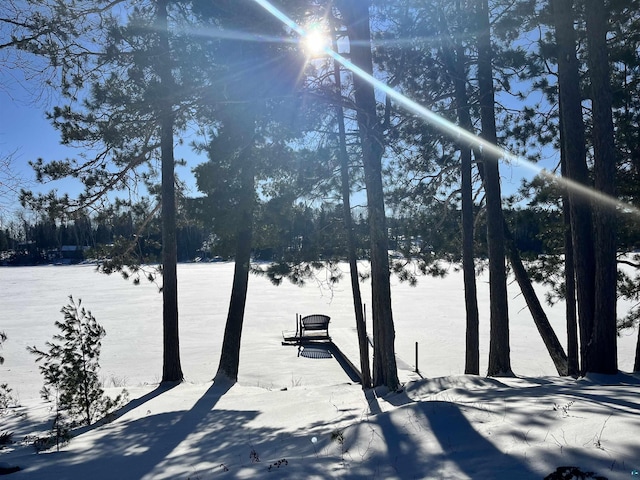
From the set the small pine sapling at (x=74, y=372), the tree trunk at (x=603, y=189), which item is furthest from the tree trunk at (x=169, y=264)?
the tree trunk at (x=603, y=189)

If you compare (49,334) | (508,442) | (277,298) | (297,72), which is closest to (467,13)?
(297,72)

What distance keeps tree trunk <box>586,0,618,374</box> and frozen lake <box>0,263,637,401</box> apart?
5.14m

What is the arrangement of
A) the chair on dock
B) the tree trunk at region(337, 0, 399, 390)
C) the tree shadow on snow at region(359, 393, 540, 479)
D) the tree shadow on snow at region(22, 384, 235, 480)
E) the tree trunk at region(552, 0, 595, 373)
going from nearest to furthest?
the tree shadow on snow at region(359, 393, 540, 479)
the tree shadow on snow at region(22, 384, 235, 480)
the tree trunk at region(552, 0, 595, 373)
the tree trunk at region(337, 0, 399, 390)
the chair on dock

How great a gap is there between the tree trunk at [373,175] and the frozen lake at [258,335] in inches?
94.3

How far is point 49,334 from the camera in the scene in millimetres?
17219

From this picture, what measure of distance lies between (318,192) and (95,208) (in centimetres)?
474

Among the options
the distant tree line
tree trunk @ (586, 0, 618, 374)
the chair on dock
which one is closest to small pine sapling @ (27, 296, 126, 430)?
the distant tree line

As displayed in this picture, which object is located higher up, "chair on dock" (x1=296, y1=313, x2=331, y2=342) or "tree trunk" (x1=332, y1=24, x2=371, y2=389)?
"tree trunk" (x1=332, y1=24, x2=371, y2=389)

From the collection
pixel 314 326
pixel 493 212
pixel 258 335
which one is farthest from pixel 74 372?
pixel 258 335

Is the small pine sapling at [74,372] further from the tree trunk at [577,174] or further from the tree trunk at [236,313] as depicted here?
the tree trunk at [577,174]

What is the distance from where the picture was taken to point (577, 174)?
22.9 ft

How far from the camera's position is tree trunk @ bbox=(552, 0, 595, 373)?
680 cm

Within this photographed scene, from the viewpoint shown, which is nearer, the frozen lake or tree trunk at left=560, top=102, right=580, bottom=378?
tree trunk at left=560, top=102, right=580, bottom=378

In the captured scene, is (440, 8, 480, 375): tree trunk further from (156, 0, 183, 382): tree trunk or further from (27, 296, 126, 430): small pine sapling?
(27, 296, 126, 430): small pine sapling
